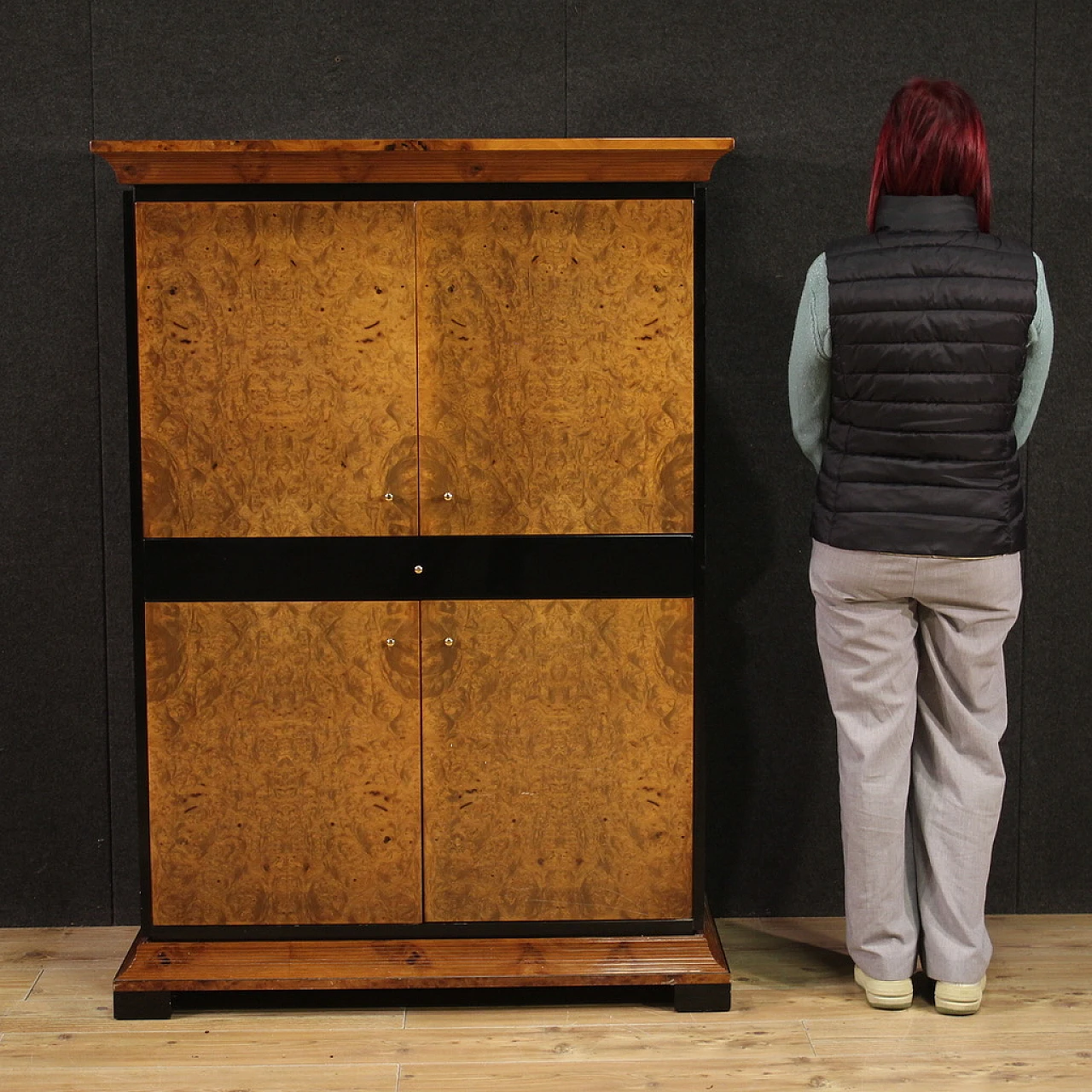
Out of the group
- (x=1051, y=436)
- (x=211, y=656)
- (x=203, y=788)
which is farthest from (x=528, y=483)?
(x=1051, y=436)

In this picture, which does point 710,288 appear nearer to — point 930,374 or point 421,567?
point 930,374

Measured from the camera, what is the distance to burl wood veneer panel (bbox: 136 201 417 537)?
8.80 ft

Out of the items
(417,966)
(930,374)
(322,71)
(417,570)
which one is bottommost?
(417,966)

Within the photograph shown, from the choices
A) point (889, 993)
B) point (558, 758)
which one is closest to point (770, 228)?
point (558, 758)

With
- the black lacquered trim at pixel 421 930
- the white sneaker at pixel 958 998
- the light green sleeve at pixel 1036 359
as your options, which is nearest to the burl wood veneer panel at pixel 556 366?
the light green sleeve at pixel 1036 359

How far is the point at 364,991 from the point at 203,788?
1.85ft

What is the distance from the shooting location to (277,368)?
2.72m

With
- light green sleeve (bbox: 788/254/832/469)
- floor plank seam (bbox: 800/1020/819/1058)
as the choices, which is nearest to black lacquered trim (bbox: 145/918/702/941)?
floor plank seam (bbox: 800/1020/819/1058)

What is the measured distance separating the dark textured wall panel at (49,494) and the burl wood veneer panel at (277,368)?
1.82 feet

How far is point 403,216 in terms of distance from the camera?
8.78ft

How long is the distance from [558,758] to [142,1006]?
3.28 feet

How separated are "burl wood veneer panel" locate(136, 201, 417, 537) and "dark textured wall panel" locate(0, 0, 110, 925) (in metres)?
0.56

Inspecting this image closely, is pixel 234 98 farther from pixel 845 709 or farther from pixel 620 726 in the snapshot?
pixel 845 709

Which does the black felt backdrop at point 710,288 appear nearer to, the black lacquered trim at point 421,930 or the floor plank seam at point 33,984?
the floor plank seam at point 33,984
